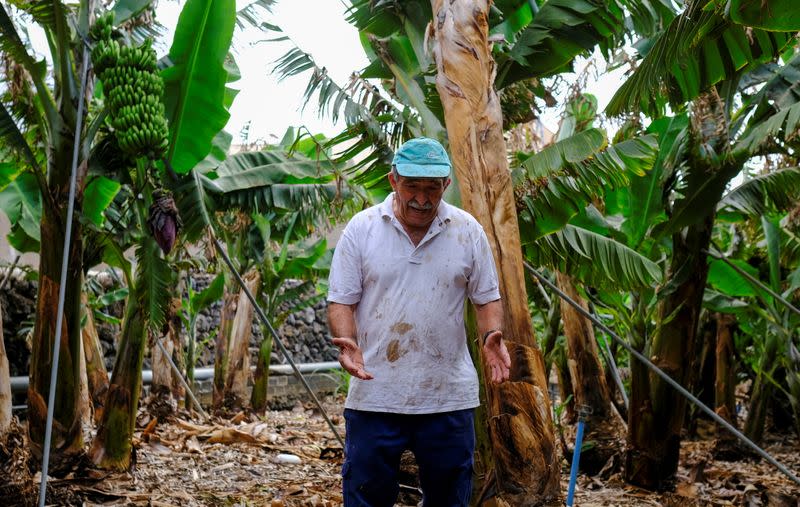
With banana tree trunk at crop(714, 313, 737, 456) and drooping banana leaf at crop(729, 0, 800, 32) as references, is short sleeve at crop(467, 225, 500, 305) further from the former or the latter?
banana tree trunk at crop(714, 313, 737, 456)

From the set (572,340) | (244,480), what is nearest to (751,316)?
(572,340)

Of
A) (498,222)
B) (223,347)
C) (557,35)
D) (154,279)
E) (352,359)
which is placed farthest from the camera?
(223,347)

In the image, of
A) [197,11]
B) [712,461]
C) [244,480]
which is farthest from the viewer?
[712,461]

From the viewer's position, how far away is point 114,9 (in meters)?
5.19

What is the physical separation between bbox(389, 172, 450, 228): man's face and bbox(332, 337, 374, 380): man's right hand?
0.50 metres

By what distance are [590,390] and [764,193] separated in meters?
2.37

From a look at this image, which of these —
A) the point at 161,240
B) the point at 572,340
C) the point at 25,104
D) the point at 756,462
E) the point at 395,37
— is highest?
the point at 395,37

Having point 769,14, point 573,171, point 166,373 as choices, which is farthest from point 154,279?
point 166,373

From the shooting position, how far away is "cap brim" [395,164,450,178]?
9.01 feet

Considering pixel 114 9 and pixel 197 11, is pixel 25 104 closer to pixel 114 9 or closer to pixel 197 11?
pixel 114 9

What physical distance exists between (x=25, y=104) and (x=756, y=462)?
7591 mm

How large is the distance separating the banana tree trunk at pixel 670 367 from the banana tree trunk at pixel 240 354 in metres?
5.45

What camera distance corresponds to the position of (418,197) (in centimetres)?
282

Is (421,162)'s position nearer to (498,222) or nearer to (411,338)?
(411,338)
